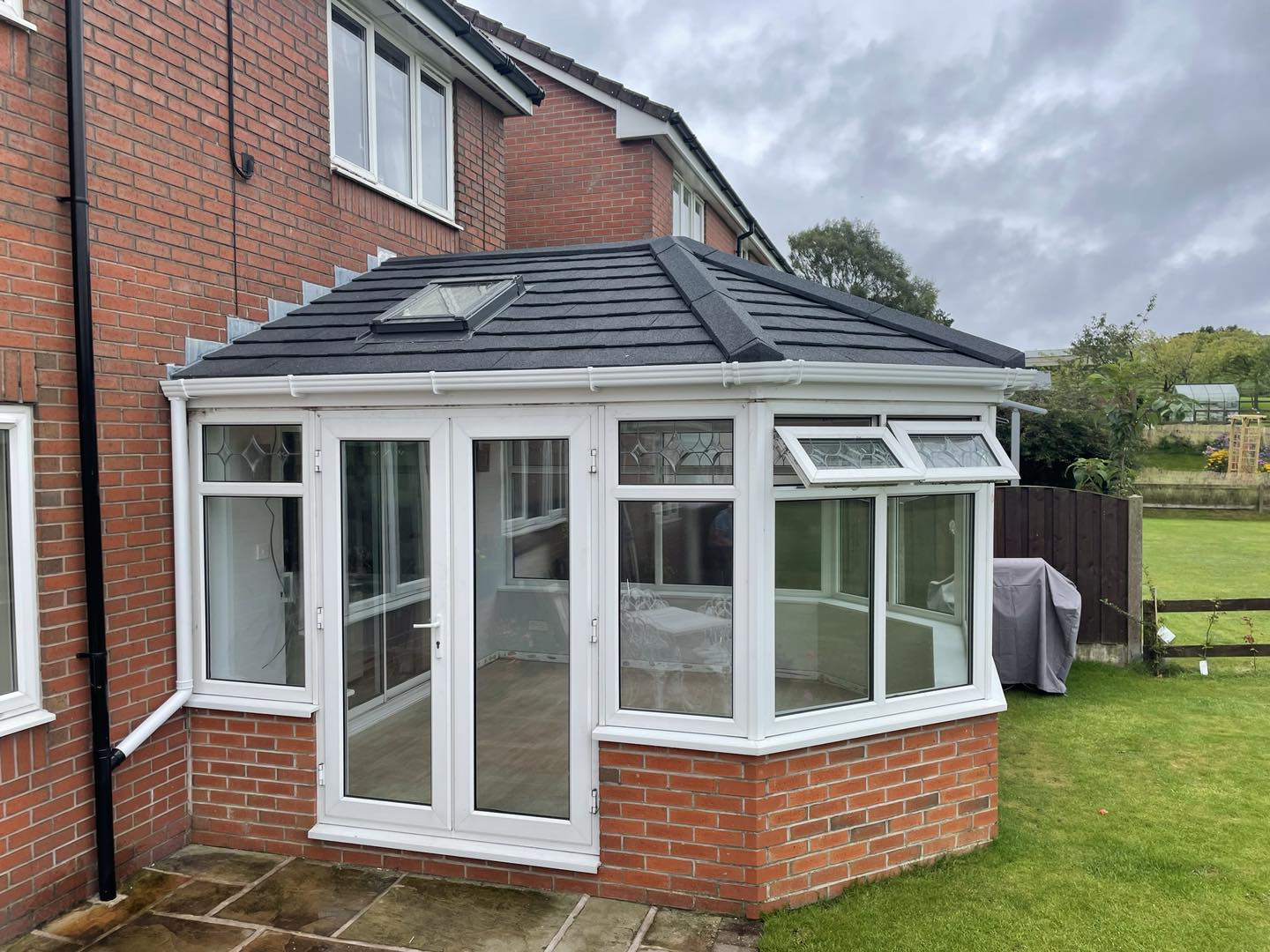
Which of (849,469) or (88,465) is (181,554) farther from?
(849,469)

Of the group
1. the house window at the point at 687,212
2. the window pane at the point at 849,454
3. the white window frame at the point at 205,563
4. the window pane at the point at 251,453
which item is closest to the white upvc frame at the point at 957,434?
the window pane at the point at 849,454

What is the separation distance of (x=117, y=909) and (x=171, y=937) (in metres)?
0.50

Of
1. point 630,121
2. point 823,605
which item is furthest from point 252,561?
point 630,121

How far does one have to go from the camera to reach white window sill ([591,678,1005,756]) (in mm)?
4652

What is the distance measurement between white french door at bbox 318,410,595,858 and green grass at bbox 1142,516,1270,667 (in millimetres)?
8208

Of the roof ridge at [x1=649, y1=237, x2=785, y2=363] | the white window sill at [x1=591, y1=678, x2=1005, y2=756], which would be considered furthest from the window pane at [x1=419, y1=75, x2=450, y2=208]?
the white window sill at [x1=591, y1=678, x2=1005, y2=756]

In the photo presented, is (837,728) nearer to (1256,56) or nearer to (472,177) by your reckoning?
(472,177)

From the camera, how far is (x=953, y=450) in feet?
16.8

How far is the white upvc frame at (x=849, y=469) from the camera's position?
449 centimetres

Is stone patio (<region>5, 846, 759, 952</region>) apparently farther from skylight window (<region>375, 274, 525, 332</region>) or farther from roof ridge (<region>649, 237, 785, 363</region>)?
skylight window (<region>375, 274, 525, 332</region>)

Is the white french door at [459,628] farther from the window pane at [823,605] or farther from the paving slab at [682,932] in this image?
the window pane at [823,605]

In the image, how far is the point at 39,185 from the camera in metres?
4.61

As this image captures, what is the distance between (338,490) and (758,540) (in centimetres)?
248

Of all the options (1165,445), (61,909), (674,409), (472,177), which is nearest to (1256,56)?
(1165,445)
